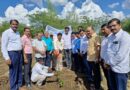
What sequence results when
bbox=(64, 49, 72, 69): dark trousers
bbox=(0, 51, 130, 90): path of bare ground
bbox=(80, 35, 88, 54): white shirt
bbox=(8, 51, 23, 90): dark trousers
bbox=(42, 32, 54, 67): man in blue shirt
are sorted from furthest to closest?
bbox=(64, 49, 72, 69): dark trousers
bbox=(42, 32, 54, 67): man in blue shirt
bbox=(0, 51, 130, 90): path of bare ground
bbox=(80, 35, 88, 54): white shirt
bbox=(8, 51, 23, 90): dark trousers

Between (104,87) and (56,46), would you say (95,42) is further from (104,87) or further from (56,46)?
(56,46)

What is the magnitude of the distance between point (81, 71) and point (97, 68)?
2456 millimetres

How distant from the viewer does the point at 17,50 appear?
27.7 feet

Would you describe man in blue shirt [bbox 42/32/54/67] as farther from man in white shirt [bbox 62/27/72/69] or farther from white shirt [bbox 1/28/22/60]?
white shirt [bbox 1/28/22/60]

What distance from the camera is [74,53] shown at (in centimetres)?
1136

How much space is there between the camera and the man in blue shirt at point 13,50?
8141 mm

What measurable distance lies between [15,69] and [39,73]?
1388 mm

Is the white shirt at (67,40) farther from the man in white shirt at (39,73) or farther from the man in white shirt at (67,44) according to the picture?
the man in white shirt at (39,73)

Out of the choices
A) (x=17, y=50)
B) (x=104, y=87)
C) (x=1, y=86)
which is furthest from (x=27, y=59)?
(x=104, y=87)

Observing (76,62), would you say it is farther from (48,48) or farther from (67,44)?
(48,48)

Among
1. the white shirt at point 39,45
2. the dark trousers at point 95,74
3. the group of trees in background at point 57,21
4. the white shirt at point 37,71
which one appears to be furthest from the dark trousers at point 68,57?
the group of trees in background at point 57,21

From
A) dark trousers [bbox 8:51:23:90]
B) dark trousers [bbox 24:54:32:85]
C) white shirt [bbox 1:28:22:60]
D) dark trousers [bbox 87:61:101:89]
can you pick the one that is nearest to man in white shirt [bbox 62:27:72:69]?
dark trousers [bbox 87:61:101:89]

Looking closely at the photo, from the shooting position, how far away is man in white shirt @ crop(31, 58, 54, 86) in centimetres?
966

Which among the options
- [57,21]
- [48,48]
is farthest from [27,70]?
[57,21]
